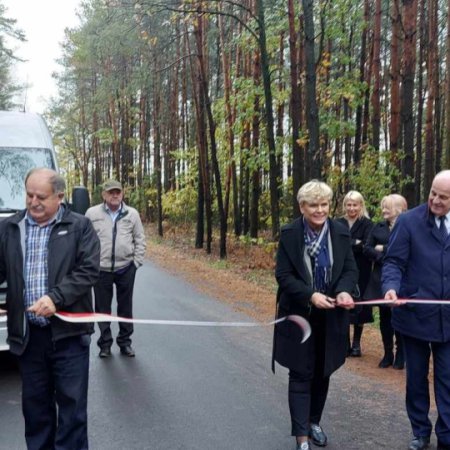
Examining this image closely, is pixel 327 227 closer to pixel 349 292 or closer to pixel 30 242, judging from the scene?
pixel 349 292

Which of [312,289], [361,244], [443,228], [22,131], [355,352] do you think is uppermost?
[22,131]

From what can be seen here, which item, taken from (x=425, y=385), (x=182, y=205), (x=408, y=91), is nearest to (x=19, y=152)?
(x=425, y=385)

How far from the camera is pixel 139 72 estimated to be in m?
21.9

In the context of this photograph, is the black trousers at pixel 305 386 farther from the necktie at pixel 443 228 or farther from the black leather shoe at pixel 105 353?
the black leather shoe at pixel 105 353

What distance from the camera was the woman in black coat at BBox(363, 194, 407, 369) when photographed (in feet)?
21.7

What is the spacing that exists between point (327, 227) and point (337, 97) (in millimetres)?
12036

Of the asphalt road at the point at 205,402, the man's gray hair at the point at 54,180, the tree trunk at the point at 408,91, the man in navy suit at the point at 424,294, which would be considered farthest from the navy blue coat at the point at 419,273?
the tree trunk at the point at 408,91

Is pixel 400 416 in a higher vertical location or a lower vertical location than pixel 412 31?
lower

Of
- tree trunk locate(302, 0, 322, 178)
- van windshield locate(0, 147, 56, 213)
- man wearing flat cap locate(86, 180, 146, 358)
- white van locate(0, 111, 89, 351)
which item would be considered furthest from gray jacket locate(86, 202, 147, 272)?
tree trunk locate(302, 0, 322, 178)

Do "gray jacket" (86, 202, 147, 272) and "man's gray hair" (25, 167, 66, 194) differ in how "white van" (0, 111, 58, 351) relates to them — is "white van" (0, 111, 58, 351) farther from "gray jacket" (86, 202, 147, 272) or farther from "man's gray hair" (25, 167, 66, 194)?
"man's gray hair" (25, 167, 66, 194)

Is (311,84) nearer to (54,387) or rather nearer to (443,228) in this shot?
(443,228)

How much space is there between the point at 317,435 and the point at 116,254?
3.59m

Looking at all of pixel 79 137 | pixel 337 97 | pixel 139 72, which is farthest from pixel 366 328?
pixel 79 137

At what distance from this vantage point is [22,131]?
7.98m
